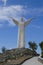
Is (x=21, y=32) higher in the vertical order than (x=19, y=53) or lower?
higher

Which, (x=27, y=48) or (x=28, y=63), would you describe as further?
(x=27, y=48)

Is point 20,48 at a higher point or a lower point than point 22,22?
Answer: lower

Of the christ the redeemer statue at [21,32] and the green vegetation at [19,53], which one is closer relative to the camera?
the green vegetation at [19,53]

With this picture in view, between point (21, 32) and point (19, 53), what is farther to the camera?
point (21, 32)

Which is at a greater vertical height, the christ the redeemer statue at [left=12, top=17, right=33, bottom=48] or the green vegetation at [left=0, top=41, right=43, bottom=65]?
the christ the redeemer statue at [left=12, top=17, right=33, bottom=48]

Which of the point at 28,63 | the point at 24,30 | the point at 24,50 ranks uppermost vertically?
the point at 24,30

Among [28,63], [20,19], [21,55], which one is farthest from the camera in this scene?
[20,19]

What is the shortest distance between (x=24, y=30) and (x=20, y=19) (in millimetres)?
2666

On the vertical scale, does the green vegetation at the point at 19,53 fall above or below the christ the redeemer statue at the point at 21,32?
below

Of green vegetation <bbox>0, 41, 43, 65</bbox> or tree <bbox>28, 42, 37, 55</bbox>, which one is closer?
green vegetation <bbox>0, 41, 43, 65</bbox>

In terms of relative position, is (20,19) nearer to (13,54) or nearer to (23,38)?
(23,38)

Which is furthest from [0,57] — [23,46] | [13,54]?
[23,46]

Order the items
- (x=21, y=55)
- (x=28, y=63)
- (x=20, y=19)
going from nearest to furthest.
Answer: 1. (x=28, y=63)
2. (x=21, y=55)
3. (x=20, y=19)

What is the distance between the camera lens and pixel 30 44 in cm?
5103
